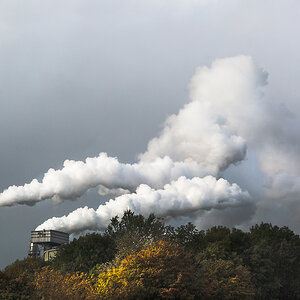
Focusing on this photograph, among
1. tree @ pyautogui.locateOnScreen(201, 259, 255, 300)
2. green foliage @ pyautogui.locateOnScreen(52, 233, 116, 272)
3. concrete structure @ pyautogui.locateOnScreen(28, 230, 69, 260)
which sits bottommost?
tree @ pyautogui.locateOnScreen(201, 259, 255, 300)

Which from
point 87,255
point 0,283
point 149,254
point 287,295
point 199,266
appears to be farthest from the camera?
point 287,295

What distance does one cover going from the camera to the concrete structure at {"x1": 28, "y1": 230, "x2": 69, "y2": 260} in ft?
484

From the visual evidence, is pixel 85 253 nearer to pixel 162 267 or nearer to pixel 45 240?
pixel 162 267

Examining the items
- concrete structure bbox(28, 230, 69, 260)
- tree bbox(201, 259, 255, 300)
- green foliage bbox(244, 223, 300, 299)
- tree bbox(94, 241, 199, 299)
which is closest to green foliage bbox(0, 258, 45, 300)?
tree bbox(94, 241, 199, 299)

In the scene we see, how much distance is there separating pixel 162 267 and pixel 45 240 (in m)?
105

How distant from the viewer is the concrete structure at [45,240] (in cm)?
14738

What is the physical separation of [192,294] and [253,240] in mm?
38469

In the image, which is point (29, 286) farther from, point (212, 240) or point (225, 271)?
point (212, 240)

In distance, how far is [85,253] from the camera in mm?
74000

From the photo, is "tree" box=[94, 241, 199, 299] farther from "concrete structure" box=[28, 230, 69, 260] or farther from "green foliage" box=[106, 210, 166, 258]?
"concrete structure" box=[28, 230, 69, 260]

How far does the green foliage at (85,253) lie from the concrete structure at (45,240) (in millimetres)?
71316

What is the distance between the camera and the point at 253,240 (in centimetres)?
8731

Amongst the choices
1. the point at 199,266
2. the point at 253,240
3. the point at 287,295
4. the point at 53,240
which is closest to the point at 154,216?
the point at 253,240

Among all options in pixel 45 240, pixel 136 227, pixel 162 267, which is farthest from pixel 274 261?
pixel 45 240
